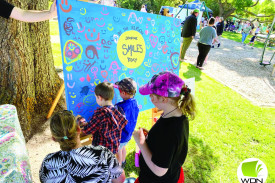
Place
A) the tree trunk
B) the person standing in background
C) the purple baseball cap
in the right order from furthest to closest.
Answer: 1. the person standing in background
2. the tree trunk
3. the purple baseball cap

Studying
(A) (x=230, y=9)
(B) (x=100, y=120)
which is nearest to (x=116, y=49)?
(B) (x=100, y=120)

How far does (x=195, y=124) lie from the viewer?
12.4 ft

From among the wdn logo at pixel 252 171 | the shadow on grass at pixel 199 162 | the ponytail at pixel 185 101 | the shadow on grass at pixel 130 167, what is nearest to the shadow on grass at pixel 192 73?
the shadow on grass at pixel 199 162

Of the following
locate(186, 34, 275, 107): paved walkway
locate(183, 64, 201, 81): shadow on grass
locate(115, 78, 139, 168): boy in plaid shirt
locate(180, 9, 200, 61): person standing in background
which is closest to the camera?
locate(115, 78, 139, 168): boy in plaid shirt

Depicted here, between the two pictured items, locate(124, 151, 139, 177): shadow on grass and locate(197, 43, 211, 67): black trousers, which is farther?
locate(197, 43, 211, 67): black trousers

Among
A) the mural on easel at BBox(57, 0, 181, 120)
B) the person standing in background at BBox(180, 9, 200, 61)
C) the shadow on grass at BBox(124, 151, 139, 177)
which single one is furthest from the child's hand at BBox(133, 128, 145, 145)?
the person standing in background at BBox(180, 9, 200, 61)

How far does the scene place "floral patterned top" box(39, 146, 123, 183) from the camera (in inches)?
45.6

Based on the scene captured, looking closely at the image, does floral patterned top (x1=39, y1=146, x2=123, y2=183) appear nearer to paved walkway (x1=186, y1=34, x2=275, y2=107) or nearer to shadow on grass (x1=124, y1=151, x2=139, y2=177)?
shadow on grass (x1=124, y1=151, x2=139, y2=177)

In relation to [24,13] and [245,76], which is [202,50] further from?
[24,13]

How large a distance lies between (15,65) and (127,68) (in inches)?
60.8

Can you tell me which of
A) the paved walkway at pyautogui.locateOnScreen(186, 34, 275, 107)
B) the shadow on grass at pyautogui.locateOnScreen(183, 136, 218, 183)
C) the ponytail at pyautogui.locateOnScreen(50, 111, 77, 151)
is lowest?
the shadow on grass at pyautogui.locateOnScreen(183, 136, 218, 183)

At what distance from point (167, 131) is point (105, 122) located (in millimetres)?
757

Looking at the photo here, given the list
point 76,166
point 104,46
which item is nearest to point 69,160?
point 76,166

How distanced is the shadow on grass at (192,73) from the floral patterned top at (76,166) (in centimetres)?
513
